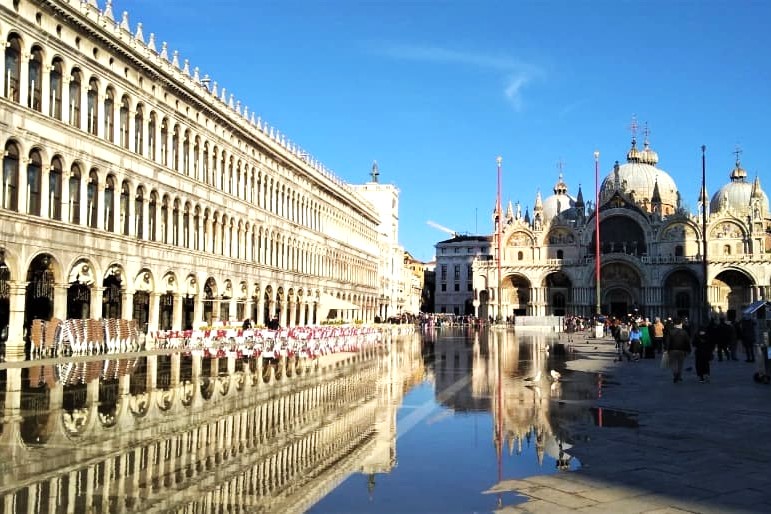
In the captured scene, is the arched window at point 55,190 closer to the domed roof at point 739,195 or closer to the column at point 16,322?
the column at point 16,322

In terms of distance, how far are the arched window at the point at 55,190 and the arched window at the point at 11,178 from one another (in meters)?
2.03

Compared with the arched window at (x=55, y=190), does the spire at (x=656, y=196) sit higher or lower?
higher

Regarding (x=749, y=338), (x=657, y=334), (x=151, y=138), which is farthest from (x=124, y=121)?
(x=749, y=338)

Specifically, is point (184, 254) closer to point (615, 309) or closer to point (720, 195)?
point (615, 309)

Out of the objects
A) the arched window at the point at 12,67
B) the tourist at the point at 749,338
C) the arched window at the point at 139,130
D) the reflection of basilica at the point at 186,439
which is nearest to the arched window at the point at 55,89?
the arched window at the point at 12,67

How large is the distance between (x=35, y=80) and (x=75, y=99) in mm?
2683

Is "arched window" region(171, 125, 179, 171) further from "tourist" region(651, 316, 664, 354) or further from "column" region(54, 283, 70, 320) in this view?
"tourist" region(651, 316, 664, 354)

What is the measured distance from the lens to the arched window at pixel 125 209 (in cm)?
3688

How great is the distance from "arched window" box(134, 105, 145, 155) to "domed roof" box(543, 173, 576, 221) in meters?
102

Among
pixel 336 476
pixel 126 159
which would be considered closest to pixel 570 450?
pixel 336 476

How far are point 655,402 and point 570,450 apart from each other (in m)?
6.72

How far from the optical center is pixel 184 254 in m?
43.3

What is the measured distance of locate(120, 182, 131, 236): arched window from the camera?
36.9 meters

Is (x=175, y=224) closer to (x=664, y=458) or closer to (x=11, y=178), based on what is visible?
(x=11, y=178)
